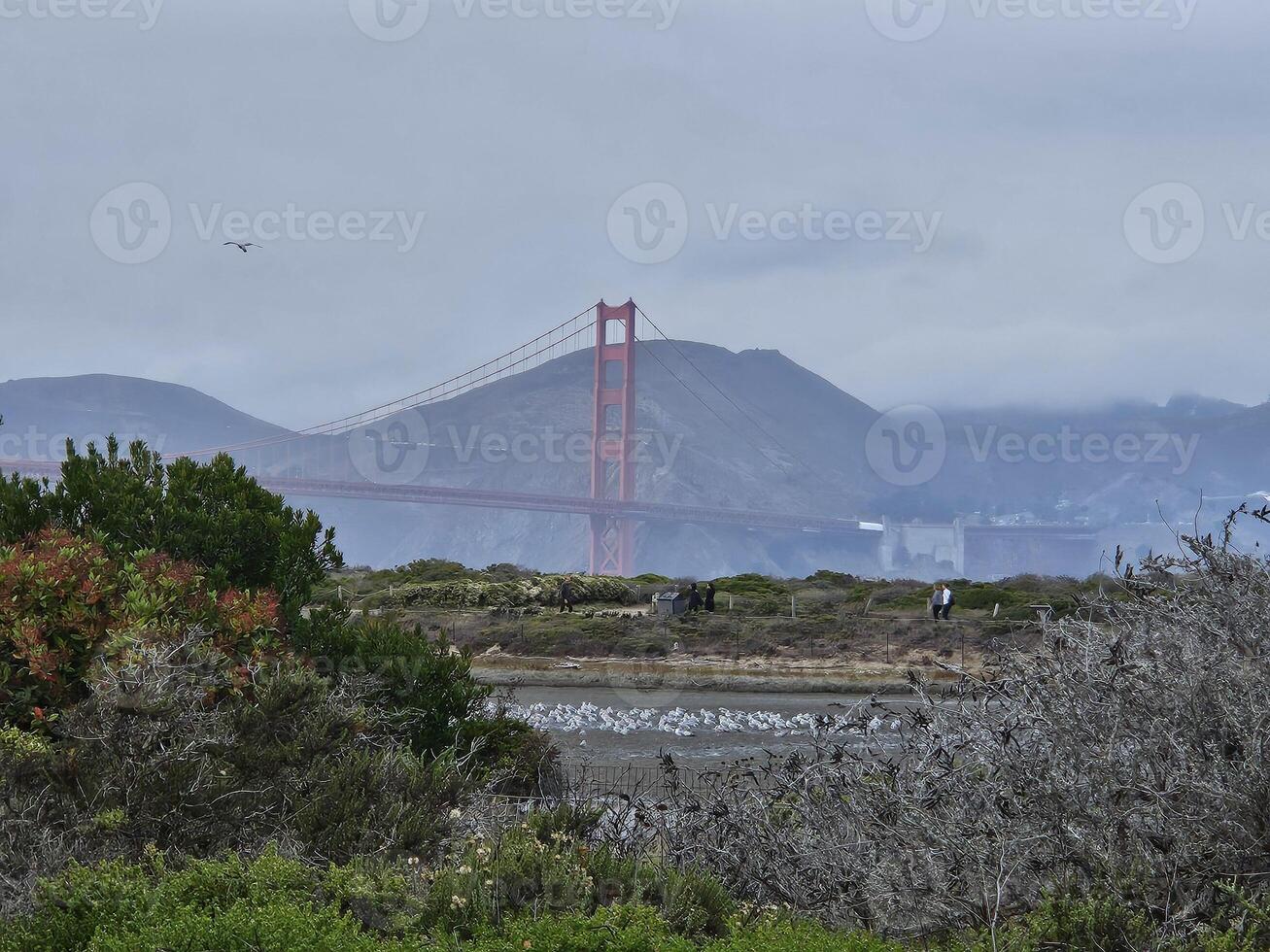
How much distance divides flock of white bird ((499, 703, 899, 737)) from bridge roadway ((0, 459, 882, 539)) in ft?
124

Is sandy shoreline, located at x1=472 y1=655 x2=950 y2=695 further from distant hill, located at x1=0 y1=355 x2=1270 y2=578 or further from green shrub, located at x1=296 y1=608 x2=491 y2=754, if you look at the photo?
distant hill, located at x1=0 y1=355 x2=1270 y2=578

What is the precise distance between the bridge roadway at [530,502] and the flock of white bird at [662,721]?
37.6m

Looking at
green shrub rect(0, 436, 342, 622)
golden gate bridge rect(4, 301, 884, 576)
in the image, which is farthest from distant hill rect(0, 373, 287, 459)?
green shrub rect(0, 436, 342, 622)

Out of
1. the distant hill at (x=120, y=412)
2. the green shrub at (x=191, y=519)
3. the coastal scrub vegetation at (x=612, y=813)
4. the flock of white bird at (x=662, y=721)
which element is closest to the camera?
the coastal scrub vegetation at (x=612, y=813)

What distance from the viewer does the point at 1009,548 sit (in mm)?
122875

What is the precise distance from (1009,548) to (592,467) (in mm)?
65458

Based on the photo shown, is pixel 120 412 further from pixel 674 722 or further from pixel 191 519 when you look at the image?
pixel 191 519

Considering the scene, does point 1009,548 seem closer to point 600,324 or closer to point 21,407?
point 600,324

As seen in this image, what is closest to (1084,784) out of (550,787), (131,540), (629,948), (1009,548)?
(629,948)

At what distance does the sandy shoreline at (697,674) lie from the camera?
23.1 metres

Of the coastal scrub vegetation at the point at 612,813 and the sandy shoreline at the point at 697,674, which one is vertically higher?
the coastal scrub vegetation at the point at 612,813

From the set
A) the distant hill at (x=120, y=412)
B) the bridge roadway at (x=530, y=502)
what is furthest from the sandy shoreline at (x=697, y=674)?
the distant hill at (x=120, y=412)

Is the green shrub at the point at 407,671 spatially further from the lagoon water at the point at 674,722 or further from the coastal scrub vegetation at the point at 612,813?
the lagoon water at the point at 674,722

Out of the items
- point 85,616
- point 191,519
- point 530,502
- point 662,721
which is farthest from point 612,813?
point 530,502
